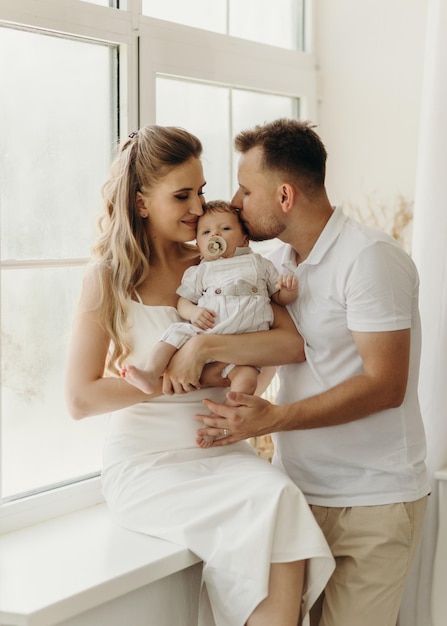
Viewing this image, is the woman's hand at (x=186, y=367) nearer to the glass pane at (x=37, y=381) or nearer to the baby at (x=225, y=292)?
the baby at (x=225, y=292)

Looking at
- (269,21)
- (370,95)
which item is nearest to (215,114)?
(269,21)

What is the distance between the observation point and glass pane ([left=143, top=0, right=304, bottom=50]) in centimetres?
253

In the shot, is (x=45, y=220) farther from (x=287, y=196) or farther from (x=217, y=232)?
(x=287, y=196)

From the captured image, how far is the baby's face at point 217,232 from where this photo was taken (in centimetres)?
205

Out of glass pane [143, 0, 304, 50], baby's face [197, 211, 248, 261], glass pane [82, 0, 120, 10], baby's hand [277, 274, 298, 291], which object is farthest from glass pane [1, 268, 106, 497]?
glass pane [143, 0, 304, 50]

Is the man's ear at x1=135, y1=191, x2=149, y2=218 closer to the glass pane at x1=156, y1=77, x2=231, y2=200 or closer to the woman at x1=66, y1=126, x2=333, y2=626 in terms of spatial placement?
the woman at x1=66, y1=126, x2=333, y2=626

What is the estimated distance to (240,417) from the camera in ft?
6.36

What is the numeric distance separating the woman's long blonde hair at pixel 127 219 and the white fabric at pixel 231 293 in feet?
0.40

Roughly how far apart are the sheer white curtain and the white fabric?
0.61m

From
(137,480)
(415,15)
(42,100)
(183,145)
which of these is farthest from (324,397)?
(415,15)

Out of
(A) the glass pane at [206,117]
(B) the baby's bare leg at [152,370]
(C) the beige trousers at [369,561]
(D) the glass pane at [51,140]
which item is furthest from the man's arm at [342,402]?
(A) the glass pane at [206,117]

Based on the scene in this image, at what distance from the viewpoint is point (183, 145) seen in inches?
81.7

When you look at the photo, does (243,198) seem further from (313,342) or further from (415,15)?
(415,15)

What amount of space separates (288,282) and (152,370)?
395mm
